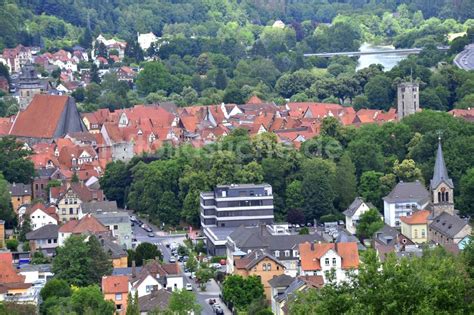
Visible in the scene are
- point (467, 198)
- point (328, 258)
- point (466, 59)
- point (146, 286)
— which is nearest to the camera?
point (146, 286)

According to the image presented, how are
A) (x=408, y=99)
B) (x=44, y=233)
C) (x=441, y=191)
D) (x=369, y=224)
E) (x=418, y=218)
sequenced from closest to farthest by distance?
(x=44, y=233) < (x=441, y=191) < (x=418, y=218) < (x=369, y=224) < (x=408, y=99)

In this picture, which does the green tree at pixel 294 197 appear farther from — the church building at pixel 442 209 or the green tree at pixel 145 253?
the green tree at pixel 145 253

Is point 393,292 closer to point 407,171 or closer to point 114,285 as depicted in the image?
point 114,285

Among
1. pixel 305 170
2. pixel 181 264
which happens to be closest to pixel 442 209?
pixel 305 170

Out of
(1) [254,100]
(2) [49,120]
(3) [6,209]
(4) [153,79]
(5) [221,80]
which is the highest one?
(3) [6,209]

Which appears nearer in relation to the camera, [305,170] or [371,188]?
[305,170]

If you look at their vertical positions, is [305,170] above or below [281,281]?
below

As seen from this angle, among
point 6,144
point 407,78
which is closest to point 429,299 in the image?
point 6,144

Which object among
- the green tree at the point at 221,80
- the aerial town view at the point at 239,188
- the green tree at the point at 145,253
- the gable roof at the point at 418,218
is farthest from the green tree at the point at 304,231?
the green tree at the point at 221,80
